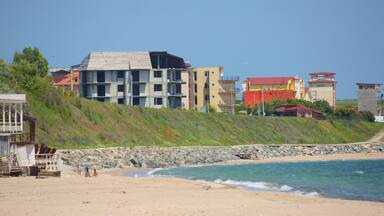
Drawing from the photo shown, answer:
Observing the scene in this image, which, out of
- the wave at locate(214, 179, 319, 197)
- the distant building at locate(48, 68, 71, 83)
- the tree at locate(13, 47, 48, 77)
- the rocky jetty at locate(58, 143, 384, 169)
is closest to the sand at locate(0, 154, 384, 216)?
the wave at locate(214, 179, 319, 197)

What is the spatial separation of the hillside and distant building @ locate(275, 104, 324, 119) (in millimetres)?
7109

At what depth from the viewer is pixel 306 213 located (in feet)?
98.4

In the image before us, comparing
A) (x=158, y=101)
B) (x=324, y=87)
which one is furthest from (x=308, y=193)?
(x=324, y=87)

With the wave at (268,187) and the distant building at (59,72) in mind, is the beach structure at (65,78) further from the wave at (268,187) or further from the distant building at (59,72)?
the wave at (268,187)

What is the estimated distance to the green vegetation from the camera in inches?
3046

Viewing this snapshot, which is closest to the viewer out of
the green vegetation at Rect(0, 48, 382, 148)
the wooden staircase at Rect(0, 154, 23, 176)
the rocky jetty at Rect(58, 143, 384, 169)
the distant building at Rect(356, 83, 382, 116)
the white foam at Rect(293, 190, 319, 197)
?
the white foam at Rect(293, 190, 319, 197)

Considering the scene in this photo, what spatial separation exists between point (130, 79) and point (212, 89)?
24.8 m

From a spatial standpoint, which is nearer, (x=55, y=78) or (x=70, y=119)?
(x=70, y=119)

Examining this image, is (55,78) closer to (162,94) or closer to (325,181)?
(162,94)

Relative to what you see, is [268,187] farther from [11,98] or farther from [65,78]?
[65,78]

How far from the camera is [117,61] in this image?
415 ft

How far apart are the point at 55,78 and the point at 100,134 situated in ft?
251

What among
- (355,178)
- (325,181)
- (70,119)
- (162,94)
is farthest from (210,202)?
(162,94)

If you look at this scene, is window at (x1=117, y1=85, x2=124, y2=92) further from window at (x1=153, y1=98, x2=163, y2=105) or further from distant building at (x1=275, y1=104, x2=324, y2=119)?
distant building at (x1=275, y1=104, x2=324, y2=119)
